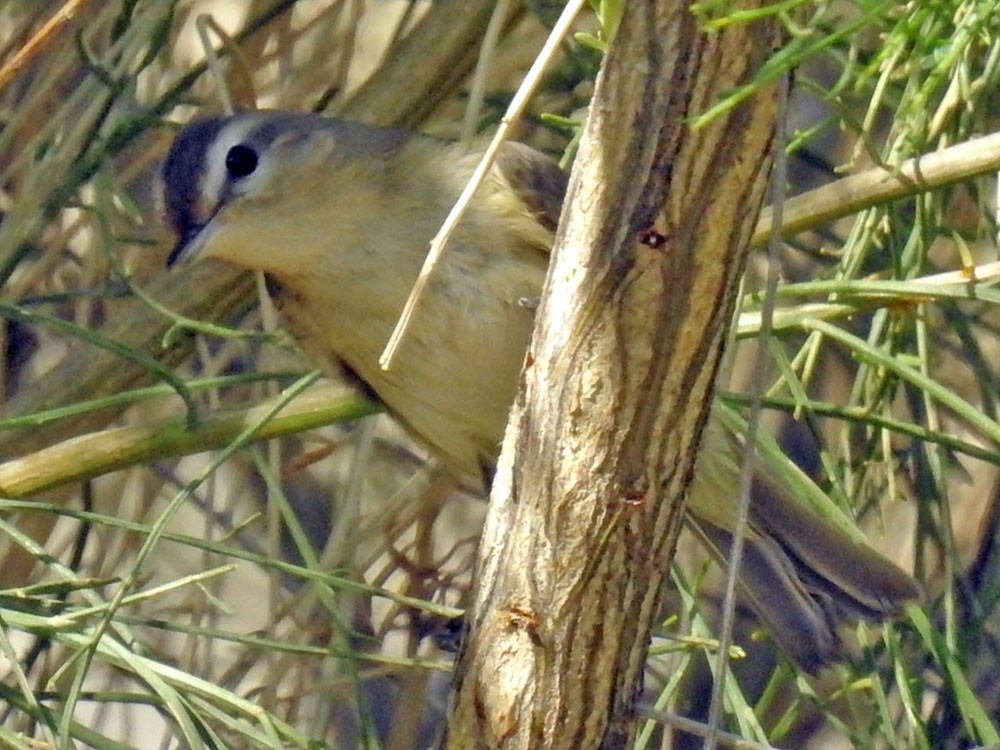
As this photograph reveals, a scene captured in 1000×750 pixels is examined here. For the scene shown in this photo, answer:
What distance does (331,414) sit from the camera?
2.12 metres

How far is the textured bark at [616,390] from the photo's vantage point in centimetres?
118

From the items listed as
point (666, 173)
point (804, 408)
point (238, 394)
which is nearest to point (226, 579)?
point (238, 394)

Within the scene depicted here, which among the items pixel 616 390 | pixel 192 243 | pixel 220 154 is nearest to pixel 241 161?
pixel 220 154

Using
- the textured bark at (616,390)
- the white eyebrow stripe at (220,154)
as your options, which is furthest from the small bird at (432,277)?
the textured bark at (616,390)

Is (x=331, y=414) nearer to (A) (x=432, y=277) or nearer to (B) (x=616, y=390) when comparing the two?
(A) (x=432, y=277)

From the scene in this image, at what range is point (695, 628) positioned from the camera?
2.09m

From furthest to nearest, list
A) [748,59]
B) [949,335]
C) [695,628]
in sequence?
[949,335]
[695,628]
[748,59]

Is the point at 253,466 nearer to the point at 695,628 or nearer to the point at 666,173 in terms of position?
the point at 695,628

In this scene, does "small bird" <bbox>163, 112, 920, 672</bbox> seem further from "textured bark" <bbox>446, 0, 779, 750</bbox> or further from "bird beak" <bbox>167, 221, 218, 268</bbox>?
"textured bark" <bbox>446, 0, 779, 750</bbox>

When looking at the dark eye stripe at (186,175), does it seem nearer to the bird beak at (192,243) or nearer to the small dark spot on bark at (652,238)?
the bird beak at (192,243)

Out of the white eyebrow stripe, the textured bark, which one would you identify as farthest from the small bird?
the textured bark

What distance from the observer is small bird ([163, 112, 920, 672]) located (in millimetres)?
2092

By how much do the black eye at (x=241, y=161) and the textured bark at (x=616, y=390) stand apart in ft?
2.99

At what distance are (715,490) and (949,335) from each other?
1089 mm
